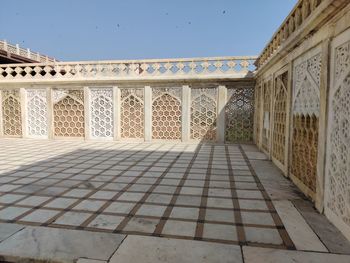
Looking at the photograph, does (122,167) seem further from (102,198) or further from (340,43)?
(340,43)

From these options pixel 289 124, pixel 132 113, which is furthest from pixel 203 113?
pixel 289 124

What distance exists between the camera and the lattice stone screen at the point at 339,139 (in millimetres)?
1939

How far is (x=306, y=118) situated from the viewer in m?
2.97

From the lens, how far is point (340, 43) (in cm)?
209

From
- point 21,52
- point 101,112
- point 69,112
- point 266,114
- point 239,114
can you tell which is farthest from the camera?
point 21,52

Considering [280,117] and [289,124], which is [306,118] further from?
[280,117]

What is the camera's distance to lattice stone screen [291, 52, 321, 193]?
265 centimetres

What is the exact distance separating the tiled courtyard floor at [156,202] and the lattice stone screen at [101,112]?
9.43 ft

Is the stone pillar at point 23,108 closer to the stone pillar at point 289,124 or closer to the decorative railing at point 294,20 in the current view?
the decorative railing at point 294,20

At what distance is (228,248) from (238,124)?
5575 mm

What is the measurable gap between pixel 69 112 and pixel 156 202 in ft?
20.0

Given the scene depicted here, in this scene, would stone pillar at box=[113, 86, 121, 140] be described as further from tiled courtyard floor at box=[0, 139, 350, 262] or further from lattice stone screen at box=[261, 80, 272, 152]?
lattice stone screen at box=[261, 80, 272, 152]

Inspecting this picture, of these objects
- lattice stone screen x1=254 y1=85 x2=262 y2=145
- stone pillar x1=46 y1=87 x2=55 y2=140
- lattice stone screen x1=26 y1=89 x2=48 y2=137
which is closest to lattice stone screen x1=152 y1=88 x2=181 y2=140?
lattice stone screen x1=254 y1=85 x2=262 y2=145

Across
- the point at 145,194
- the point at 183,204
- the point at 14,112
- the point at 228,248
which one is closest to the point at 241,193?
the point at 183,204
